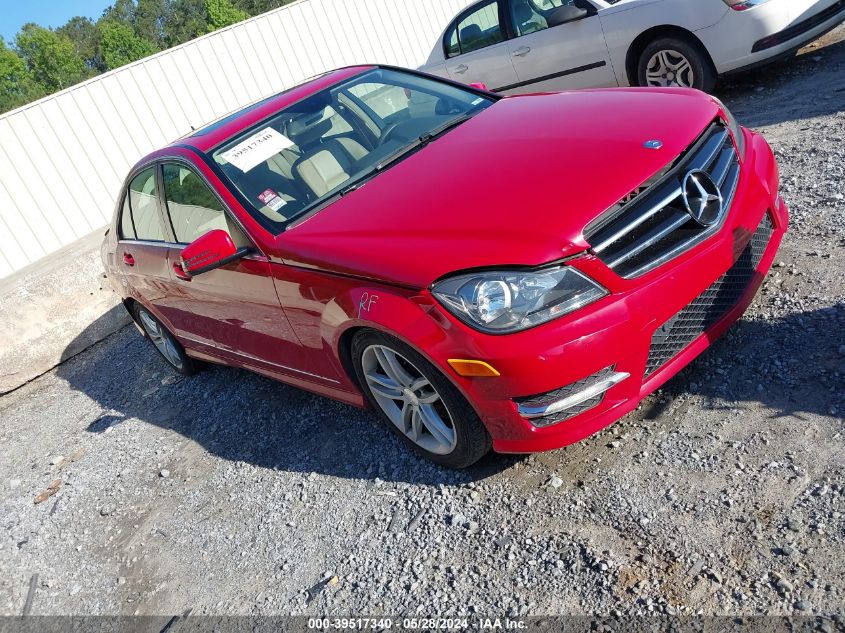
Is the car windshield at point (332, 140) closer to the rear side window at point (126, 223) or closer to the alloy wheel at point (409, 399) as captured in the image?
the alloy wheel at point (409, 399)

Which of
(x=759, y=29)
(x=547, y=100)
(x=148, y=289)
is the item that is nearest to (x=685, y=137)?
(x=547, y=100)

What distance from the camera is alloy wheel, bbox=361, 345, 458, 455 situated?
332 cm

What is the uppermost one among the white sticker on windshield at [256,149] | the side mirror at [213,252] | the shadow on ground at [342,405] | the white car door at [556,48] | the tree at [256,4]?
the tree at [256,4]

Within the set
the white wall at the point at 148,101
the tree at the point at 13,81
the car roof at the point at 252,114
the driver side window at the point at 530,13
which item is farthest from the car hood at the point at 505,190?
the tree at the point at 13,81

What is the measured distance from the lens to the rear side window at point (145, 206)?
4.90 meters

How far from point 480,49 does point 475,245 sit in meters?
6.51

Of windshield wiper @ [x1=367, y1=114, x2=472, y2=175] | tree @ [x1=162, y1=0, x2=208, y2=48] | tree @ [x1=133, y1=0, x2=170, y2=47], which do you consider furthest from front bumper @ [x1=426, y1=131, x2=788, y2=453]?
tree @ [x1=133, y1=0, x2=170, y2=47]

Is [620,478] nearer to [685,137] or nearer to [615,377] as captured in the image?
[615,377]

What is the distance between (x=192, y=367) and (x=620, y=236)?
154 inches

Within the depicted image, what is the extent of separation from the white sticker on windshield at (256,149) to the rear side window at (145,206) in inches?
37.6

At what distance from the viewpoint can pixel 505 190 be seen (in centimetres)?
316

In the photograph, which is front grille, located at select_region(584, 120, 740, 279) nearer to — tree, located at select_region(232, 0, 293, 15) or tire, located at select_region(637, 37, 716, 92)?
tire, located at select_region(637, 37, 716, 92)

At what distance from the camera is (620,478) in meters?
3.11

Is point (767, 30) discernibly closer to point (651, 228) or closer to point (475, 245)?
point (651, 228)
